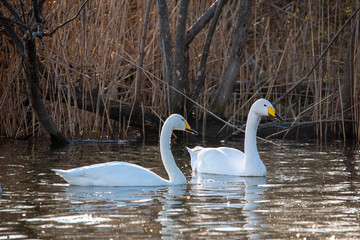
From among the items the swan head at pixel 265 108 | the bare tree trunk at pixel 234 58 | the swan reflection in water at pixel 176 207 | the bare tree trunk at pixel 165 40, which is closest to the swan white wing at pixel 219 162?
the swan head at pixel 265 108

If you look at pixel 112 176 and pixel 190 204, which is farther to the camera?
pixel 112 176

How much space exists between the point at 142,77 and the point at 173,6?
56.1 inches

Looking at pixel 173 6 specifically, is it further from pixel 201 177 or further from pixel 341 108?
pixel 201 177

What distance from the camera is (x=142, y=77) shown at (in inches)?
438

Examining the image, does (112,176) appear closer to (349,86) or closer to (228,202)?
(228,202)

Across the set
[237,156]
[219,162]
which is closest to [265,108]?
[237,156]

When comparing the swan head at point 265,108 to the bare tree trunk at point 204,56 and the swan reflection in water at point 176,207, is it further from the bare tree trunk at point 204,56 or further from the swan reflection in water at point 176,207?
the bare tree trunk at point 204,56

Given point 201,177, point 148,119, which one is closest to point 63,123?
point 148,119

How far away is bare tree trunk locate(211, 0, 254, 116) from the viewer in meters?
10.4

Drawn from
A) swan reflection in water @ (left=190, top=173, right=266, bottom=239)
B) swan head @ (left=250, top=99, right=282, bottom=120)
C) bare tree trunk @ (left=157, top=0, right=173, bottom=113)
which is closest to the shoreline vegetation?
bare tree trunk @ (left=157, top=0, right=173, bottom=113)

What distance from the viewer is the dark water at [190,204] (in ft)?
14.3

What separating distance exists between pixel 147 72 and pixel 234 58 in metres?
1.56

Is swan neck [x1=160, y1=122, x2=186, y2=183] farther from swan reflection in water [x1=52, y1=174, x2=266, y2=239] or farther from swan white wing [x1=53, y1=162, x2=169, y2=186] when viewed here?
swan white wing [x1=53, y1=162, x2=169, y2=186]

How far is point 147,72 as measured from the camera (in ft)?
32.6
